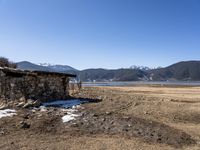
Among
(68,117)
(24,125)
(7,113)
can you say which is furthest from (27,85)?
(24,125)

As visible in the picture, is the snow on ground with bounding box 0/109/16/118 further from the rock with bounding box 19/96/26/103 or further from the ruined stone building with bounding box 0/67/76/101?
the ruined stone building with bounding box 0/67/76/101

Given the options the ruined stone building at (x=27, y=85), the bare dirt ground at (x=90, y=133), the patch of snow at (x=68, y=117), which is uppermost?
the ruined stone building at (x=27, y=85)

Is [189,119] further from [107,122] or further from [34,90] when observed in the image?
[34,90]

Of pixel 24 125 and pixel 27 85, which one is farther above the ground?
pixel 27 85

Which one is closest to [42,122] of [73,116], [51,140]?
[73,116]

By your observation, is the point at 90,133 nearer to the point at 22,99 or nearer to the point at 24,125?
the point at 24,125

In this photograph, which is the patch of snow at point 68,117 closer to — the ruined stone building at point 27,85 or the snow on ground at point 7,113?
the snow on ground at point 7,113

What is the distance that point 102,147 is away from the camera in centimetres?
1232

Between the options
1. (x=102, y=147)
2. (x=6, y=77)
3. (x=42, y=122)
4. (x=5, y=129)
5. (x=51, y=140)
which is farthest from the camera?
(x=6, y=77)

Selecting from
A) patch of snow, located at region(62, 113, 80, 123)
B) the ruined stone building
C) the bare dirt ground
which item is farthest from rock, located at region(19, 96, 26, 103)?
patch of snow, located at region(62, 113, 80, 123)

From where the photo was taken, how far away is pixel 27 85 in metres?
24.5

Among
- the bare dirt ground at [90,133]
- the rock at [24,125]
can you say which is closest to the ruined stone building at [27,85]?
the bare dirt ground at [90,133]

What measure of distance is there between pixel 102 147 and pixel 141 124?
14.5 ft

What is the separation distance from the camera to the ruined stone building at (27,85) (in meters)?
24.0
